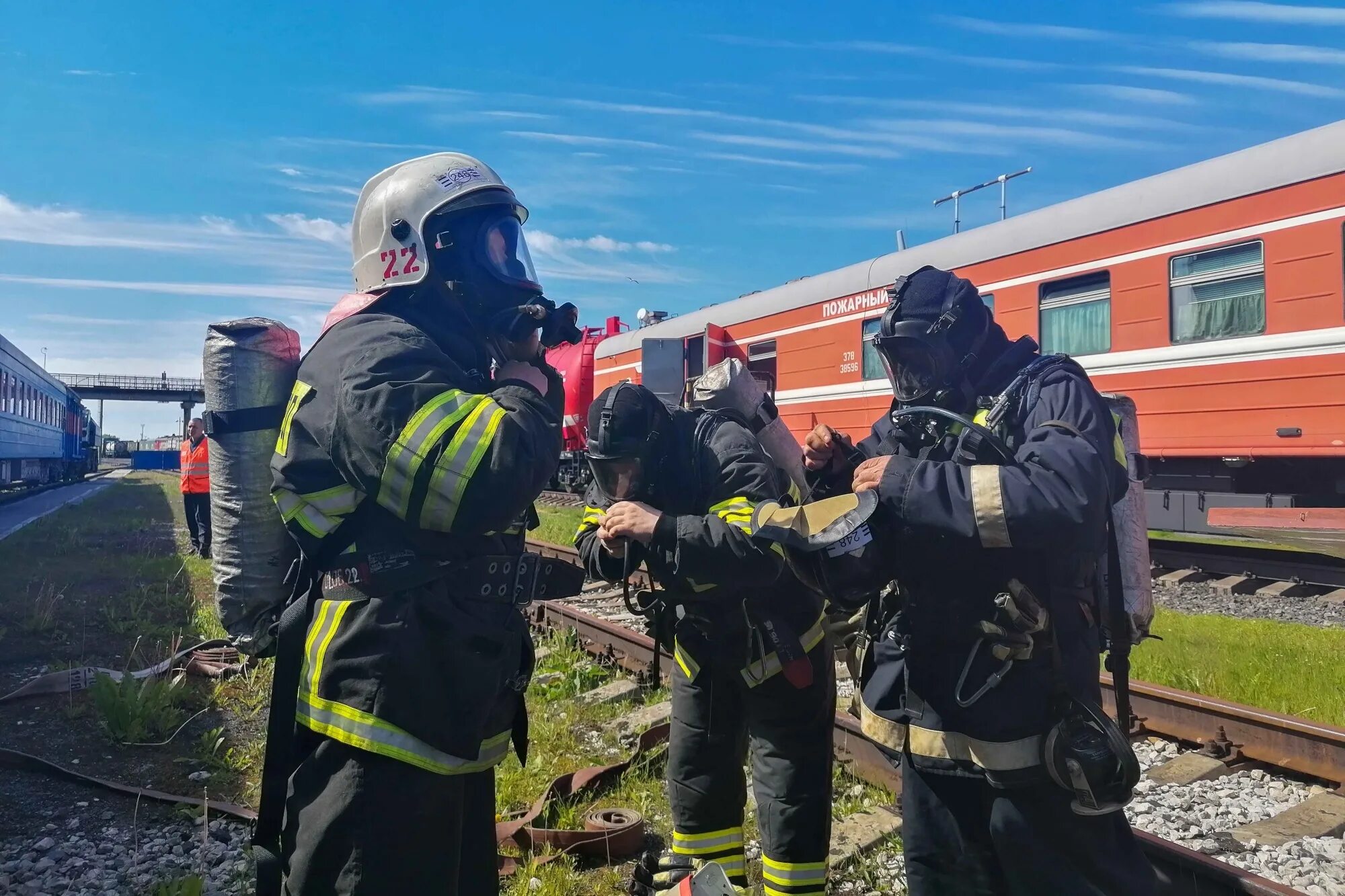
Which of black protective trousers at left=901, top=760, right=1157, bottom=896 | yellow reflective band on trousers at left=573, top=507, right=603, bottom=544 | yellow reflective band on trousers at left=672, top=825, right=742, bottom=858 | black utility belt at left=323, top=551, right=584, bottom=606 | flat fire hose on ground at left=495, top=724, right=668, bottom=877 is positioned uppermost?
yellow reflective band on trousers at left=573, top=507, right=603, bottom=544

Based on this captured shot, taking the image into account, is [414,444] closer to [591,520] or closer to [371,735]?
[371,735]

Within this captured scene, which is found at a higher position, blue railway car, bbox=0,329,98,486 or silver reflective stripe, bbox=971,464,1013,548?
blue railway car, bbox=0,329,98,486

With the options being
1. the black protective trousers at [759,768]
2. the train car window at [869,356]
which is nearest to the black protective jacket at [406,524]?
the black protective trousers at [759,768]

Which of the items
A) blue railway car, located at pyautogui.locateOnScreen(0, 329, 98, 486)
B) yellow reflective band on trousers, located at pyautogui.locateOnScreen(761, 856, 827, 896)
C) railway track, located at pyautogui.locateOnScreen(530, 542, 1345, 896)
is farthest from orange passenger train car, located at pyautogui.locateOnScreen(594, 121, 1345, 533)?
blue railway car, located at pyautogui.locateOnScreen(0, 329, 98, 486)

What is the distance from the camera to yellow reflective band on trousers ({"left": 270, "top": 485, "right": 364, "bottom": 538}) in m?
2.07

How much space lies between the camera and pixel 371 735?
193cm

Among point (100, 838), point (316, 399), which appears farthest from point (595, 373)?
point (316, 399)

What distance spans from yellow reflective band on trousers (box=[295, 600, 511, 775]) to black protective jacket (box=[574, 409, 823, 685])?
97cm

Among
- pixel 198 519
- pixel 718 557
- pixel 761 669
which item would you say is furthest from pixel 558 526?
pixel 718 557

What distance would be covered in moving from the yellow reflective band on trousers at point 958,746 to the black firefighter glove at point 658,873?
42.7 inches

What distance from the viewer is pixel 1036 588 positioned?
7.47 feet

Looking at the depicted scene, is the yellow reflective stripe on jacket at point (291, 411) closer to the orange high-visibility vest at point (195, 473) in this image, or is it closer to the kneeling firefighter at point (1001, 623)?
the kneeling firefighter at point (1001, 623)

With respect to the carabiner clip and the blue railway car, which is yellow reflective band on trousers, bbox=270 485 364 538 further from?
the blue railway car

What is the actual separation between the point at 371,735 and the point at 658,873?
185 centimetres
